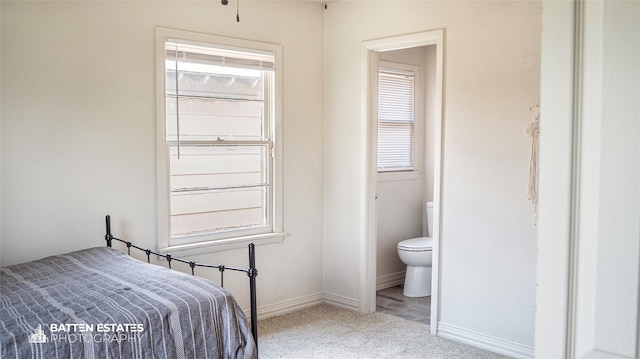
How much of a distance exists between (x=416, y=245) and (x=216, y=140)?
199cm

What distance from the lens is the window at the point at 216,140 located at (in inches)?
143

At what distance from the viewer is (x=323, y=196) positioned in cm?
453

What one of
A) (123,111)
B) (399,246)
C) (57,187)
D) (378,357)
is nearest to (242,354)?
(378,357)

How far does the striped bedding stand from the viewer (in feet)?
6.37

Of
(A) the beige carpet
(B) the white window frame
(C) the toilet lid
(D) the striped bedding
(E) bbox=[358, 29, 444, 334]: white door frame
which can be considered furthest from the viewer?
(B) the white window frame

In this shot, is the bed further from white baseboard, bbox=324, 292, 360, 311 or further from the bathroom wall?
the bathroom wall

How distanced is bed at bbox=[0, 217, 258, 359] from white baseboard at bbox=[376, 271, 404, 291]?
8.08 ft

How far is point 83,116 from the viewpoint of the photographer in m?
3.24

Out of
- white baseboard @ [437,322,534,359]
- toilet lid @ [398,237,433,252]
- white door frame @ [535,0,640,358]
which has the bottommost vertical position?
white baseboard @ [437,322,534,359]

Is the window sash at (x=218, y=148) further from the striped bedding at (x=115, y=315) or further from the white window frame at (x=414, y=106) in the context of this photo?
the white window frame at (x=414, y=106)

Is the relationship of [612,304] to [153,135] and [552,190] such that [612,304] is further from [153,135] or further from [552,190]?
[153,135]

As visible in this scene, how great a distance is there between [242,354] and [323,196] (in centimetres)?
224

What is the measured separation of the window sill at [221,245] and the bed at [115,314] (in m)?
0.84

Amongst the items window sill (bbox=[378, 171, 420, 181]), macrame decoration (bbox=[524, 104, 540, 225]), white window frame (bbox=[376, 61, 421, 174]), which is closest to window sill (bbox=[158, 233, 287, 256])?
window sill (bbox=[378, 171, 420, 181])
